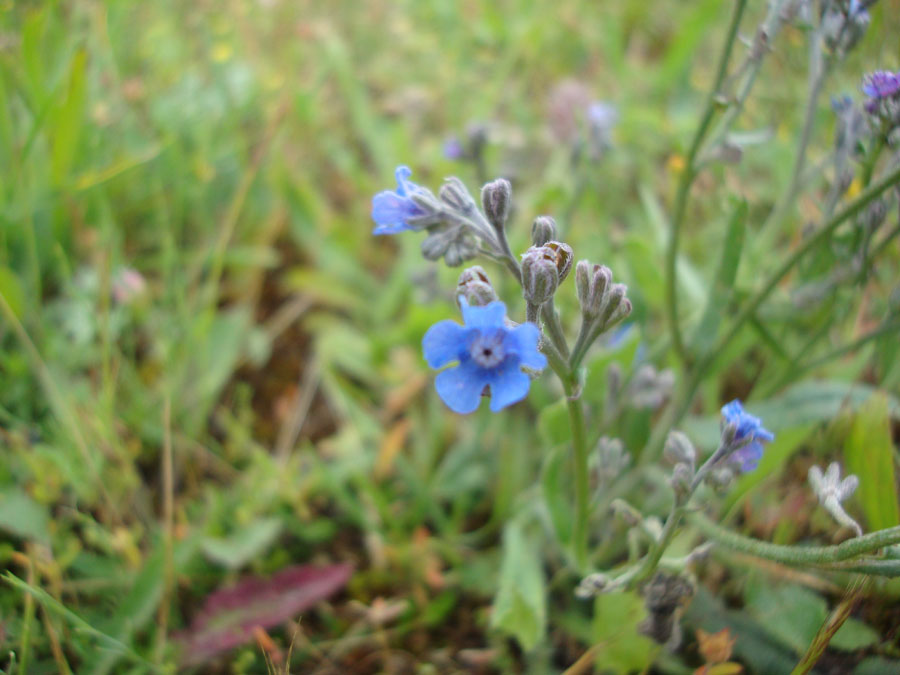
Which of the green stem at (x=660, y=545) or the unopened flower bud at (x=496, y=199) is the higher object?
the unopened flower bud at (x=496, y=199)

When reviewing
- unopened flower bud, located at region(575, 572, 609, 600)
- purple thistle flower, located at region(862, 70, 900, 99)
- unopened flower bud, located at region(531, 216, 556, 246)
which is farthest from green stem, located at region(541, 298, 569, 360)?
purple thistle flower, located at region(862, 70, 900, 99)

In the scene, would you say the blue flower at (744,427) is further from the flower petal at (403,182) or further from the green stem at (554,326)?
the flower petal at (403,182)

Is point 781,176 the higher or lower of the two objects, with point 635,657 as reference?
higher

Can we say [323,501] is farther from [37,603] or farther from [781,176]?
[781,176]

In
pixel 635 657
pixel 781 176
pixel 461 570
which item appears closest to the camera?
pixel 635 657

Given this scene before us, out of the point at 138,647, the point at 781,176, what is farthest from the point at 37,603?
the point at 781,176

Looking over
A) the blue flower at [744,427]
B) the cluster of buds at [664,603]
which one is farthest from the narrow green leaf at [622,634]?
the blue flower at [744,427]
